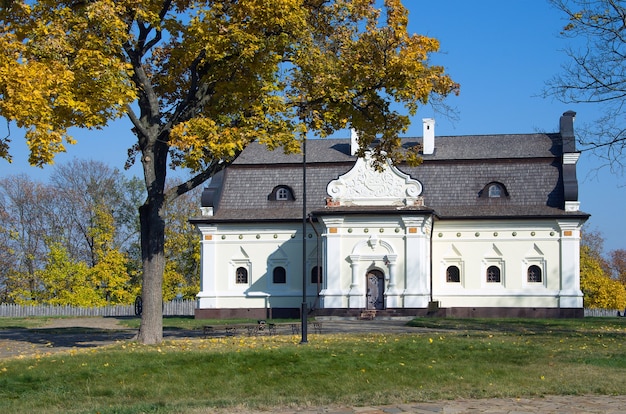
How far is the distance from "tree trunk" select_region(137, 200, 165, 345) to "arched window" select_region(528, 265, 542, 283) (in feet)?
95.3

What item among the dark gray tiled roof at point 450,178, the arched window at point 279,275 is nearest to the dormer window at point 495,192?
the dark gray tiled roof at point 450,178

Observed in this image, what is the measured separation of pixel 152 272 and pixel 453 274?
2851 centimetres

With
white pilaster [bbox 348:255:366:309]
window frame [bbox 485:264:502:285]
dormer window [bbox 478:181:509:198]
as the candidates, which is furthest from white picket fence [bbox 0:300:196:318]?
dormer window [bbox 478:181:509:198]

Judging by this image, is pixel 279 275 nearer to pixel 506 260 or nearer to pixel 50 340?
pixel 506 260

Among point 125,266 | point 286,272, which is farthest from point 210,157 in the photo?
point 125,266

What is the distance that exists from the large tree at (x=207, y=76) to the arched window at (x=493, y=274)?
83.6ft

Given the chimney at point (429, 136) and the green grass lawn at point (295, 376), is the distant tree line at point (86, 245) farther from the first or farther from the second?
the green grass lawn at point (295, 376)

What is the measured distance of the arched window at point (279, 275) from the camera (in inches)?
1882

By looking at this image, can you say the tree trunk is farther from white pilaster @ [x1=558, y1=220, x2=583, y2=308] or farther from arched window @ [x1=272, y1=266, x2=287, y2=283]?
white pilaster @ [x1=558, y1=220, x2=583, y2=308]

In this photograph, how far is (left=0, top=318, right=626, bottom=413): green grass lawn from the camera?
12414mm

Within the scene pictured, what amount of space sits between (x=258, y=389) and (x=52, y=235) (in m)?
56.1

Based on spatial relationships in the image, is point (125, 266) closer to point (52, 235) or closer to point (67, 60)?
point (52, 235)

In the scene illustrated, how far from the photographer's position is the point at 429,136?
163 feet

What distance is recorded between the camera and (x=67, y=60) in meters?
18.5
